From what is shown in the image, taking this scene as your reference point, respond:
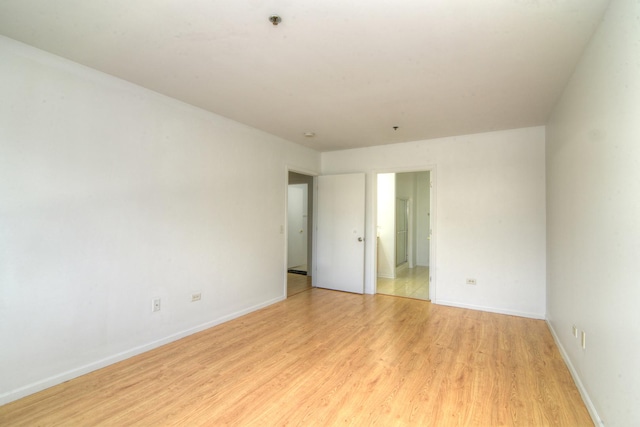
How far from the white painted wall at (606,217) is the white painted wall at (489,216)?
49.9 inches

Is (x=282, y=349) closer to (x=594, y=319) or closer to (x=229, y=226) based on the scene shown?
(x=229, y=226)

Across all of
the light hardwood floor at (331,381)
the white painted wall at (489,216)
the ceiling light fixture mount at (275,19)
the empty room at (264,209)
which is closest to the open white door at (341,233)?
the white painted wall at (489,216)

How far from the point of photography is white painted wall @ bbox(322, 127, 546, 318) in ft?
12.8

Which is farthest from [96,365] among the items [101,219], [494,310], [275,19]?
[494,310]

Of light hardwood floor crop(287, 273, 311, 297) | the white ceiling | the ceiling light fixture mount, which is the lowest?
light hardwood floor crop(287, 273, 311, 297)

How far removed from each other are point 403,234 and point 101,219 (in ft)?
20.0

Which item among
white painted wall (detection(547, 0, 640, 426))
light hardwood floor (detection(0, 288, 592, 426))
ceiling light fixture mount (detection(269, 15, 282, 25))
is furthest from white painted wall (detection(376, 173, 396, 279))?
ceiling light fixture mount (detection(269, 15, 282, 25))

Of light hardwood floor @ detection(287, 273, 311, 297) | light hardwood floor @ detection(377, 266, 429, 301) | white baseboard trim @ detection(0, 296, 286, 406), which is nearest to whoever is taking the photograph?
white baseboard trim @ detection(0, 296, 286, 406)

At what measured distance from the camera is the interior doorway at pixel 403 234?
225 inches

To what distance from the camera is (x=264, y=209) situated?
13.8ft

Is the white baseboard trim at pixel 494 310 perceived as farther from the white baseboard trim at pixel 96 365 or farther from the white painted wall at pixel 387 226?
the white baseboard trim at pixel 96 365

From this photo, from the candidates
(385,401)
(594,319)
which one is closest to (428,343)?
(385,401)

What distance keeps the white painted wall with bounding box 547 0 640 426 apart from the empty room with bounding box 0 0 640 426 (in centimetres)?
2

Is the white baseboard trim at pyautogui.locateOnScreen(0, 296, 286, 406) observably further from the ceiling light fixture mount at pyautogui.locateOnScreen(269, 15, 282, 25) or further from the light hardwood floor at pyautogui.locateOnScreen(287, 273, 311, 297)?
the ceiling light fixture mount at pyautogui.locateOnScreen(269, 15, 282, 25)
